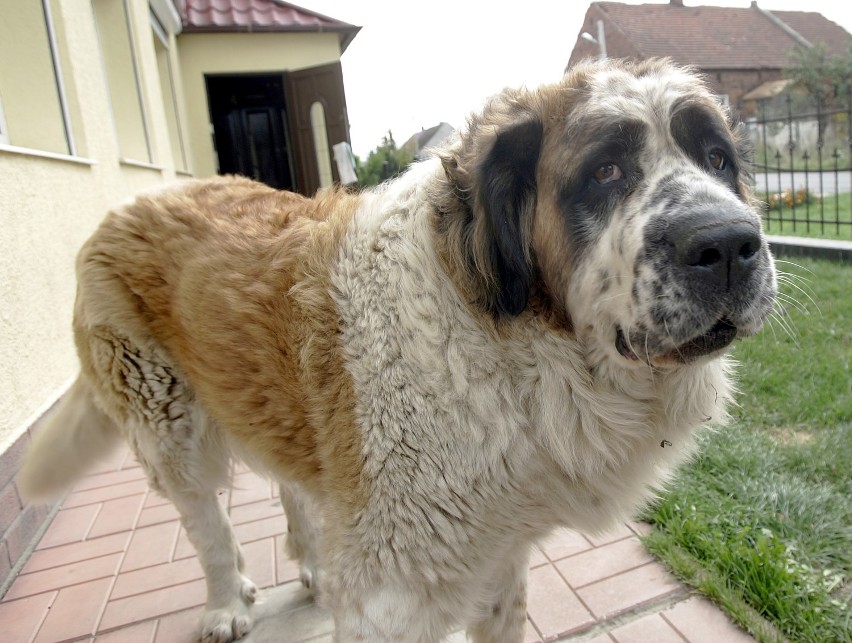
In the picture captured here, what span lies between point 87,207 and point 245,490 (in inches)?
104

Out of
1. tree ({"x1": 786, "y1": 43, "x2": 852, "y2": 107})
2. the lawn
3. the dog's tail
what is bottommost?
the lawn

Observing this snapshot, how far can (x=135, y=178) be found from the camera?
6.72 m

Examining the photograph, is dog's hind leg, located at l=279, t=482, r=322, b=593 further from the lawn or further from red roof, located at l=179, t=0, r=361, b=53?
red roof, located at l=179, t=0, r=361, b=53

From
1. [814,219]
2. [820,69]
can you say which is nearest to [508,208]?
[814,219]

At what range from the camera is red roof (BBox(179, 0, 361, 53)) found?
1090 centimetres

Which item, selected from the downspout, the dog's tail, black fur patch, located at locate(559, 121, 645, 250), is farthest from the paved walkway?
the downspout

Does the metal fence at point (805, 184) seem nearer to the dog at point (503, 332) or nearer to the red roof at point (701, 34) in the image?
the dog at point (503, 332)

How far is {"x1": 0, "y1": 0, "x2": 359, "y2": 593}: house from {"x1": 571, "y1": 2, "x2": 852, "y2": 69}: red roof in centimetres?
2530

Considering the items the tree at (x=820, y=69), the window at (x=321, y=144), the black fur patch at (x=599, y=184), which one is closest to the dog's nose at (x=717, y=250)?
the black fur patch at (x=599, y=184)

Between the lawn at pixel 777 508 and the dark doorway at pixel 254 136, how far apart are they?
12.6m

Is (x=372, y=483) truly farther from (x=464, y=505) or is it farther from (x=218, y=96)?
(x=218, y=96)

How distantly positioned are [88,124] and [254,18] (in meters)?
7.22

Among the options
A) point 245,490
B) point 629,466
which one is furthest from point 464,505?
point 245,490

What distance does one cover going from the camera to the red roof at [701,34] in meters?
33.8
